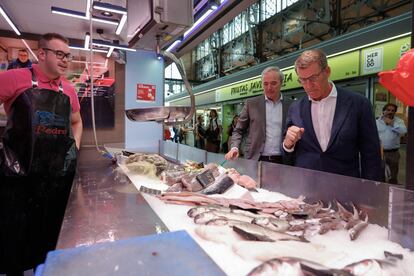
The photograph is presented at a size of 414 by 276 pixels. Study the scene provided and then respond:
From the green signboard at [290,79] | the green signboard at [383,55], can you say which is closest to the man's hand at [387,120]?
the green signboard at [383,55]

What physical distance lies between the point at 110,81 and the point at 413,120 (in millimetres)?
6045

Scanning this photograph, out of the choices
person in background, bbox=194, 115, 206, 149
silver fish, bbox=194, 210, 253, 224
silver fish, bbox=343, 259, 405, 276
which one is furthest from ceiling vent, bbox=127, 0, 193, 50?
person in background, bbox=194, 115, 206, 149

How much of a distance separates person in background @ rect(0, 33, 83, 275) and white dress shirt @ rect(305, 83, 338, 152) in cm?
165

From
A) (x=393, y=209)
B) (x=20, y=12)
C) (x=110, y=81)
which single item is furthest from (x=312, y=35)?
(x=393, y=209)

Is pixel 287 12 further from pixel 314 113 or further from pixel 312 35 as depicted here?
pixel 314 113

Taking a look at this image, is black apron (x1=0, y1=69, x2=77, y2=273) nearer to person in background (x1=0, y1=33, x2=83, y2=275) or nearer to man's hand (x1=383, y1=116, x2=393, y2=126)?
person in background (x1=0, y1=33, x2=83, y2=275)

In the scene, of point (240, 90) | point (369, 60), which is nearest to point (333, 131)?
point (369, 60)

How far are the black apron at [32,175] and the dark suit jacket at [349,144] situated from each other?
162 centimetres

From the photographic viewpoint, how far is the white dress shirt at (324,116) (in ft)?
5.91

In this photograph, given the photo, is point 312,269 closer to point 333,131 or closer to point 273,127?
point 333,131

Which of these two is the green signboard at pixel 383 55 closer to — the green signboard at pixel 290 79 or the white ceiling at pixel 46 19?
the green signboard at pixel 290 79

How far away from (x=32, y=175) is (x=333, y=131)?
188cm

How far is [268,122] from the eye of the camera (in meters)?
2.66

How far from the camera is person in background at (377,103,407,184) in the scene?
15.1ft
